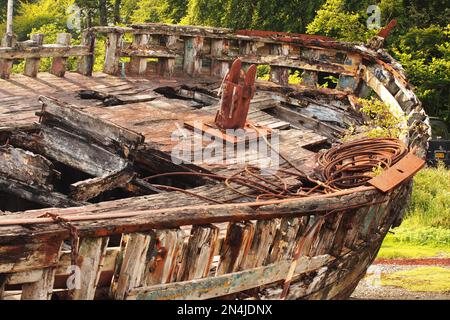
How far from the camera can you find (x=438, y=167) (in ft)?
69.2

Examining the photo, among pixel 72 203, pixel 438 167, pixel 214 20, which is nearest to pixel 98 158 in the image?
pixel 72 203

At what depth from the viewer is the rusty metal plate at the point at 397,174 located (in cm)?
808

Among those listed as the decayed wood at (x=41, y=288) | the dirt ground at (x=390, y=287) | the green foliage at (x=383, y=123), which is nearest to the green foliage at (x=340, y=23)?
the dirt ground at (x=390, y=287)

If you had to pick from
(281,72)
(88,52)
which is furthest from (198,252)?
(281,72)

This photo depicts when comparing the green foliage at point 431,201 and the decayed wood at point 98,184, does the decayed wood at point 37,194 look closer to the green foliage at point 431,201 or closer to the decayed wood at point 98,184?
the decayed wood at point 98,184

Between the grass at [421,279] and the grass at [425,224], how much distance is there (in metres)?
0.47

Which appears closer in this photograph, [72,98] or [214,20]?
[72,98]

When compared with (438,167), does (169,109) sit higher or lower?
higher

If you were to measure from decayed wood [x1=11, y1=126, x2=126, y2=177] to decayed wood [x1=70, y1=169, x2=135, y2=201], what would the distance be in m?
0.30

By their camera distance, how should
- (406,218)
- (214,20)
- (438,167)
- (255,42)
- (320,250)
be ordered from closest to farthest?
(320,250)
(255,42)
(406,218)
(438,167)
(214,20)

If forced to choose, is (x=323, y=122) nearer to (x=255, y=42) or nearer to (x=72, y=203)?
(x=255, y=42)

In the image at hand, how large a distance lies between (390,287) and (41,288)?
439 inches

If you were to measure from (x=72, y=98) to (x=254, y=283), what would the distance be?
6390mm
